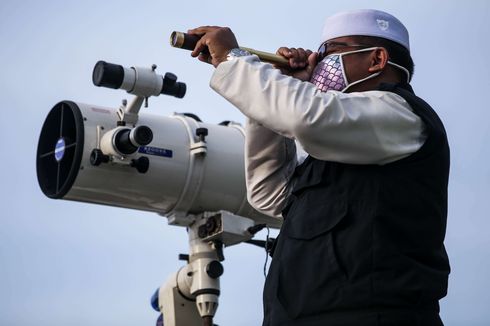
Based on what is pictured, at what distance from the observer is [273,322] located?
10.3ft

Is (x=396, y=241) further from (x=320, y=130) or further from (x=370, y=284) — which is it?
(x=320, y=130)

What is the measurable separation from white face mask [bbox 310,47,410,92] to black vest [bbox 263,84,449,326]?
9.8 inches

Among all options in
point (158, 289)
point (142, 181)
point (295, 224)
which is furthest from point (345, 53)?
point (158, 289)

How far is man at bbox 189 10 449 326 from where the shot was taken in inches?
118

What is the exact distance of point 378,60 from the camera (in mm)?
3512

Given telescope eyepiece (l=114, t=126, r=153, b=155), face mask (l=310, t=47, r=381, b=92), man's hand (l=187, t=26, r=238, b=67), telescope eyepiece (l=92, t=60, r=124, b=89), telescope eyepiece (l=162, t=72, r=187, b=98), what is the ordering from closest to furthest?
man's hand (l=187, t=26, r=238, b=67)
face mask (l=310, t=47, r=381, b=92)
telescope eyepiece (l=114, t=126, r=153, b=155)
telescope eyepiece (l=92, t=60, r=124, b=89)
telescope eyepiece (l=162, t=72, r=187, b=98)

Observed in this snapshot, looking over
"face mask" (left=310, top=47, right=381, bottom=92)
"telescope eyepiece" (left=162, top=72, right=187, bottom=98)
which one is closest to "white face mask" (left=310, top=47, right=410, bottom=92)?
"face mask" (left=310, top=47, right=381, bottom=92)

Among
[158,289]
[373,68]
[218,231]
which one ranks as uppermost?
[373,68]

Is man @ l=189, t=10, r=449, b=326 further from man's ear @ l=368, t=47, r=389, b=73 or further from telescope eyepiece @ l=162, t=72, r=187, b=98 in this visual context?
telescope eyepiece @ l=162, t=72, r=187, b=98

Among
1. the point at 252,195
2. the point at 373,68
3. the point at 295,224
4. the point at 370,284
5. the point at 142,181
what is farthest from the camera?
the point at 142,181

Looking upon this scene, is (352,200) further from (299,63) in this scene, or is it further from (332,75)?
(299,63)

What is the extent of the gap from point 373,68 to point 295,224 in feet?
2.28

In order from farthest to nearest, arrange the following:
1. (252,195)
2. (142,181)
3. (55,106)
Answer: (55,106)
(142,181)
(252,195)

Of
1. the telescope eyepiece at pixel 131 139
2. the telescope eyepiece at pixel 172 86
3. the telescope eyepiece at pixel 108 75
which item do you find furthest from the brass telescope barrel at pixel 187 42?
the telescope eyepiece at pixel 172 86
